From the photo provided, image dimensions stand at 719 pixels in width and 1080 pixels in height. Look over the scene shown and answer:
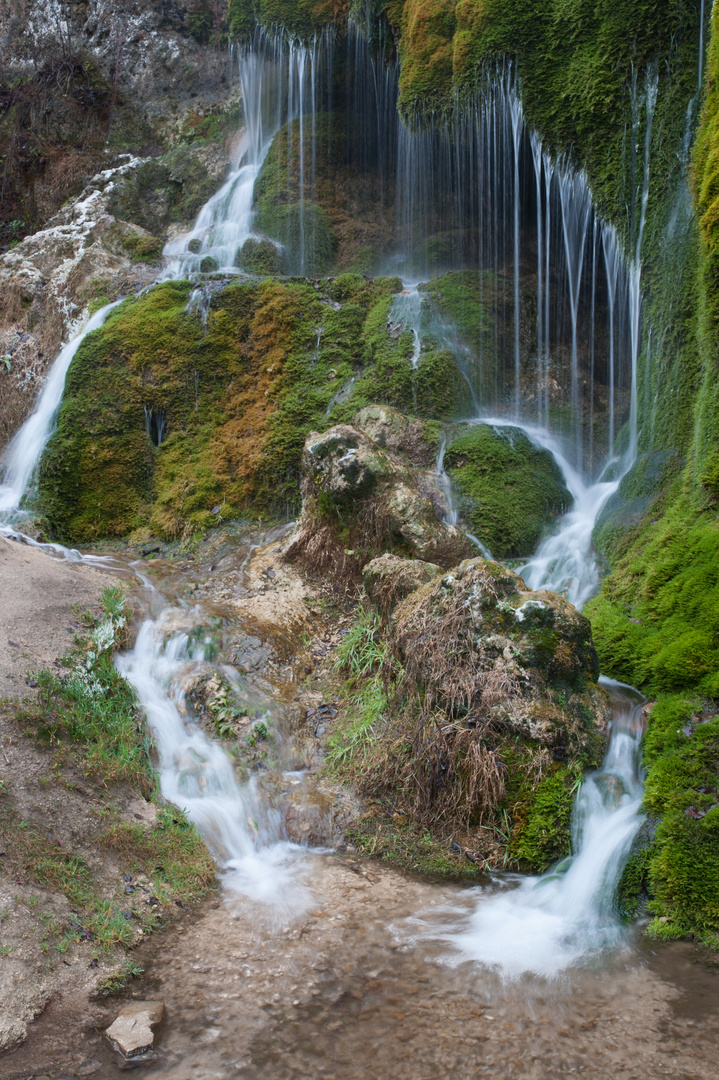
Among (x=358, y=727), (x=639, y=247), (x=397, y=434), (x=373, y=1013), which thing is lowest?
(x=373, y=1013)

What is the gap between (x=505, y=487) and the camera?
8.40 metres

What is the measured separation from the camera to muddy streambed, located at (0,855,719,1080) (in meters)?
3.04

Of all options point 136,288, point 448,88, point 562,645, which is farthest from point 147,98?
point 562,645

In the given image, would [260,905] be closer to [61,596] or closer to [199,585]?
[61,596]

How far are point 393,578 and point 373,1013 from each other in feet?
11.3

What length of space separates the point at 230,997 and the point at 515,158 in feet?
34.7

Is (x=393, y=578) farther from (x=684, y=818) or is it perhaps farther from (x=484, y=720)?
(x=684, y=818)

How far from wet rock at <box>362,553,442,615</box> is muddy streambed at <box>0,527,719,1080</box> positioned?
2.17 metres

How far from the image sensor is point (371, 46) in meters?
12.7

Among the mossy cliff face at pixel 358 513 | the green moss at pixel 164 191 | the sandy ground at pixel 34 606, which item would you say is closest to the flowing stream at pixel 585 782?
the sandy ground at pixel 34 606

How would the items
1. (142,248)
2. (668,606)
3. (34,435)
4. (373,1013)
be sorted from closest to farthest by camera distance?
(373,1013), (668,606), (34,435), (142,248)

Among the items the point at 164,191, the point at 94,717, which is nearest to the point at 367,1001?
the point at 94,717

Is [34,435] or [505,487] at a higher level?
[34,435]

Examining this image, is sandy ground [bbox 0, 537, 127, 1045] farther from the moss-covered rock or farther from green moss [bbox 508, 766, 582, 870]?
the moss-covered rock
